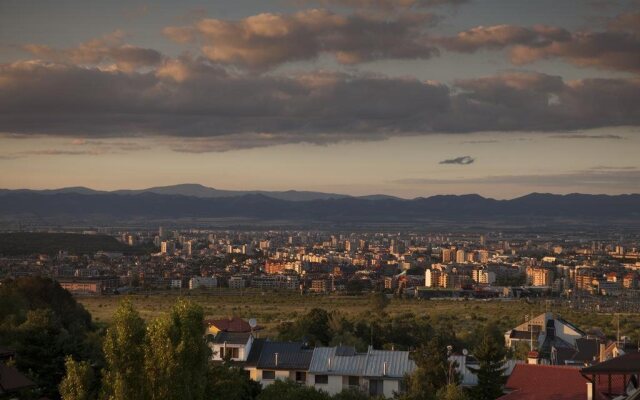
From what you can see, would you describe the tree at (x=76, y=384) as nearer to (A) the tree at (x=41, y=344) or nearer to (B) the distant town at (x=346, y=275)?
(A) the tree at (x=41, y=344)

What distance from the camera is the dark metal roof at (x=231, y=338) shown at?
39.4 metres

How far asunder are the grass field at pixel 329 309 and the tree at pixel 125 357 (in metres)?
34.4

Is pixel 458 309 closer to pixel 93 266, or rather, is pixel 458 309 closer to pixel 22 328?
pixel 22 328

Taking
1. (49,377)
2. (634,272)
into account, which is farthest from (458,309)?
(634,272)

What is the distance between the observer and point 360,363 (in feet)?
121

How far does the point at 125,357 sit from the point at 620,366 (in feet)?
36.7

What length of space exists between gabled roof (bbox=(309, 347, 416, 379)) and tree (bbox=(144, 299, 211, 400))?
14.5m

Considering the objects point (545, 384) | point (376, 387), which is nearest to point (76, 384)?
point (545, 384)

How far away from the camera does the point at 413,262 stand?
188625mm

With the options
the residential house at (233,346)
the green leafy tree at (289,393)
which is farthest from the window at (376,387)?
the green leafy tree at (289,393)

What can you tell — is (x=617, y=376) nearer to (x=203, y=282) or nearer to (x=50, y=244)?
(x=203, y=282)

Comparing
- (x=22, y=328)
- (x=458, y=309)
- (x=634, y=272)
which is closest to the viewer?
(x=22, y=328)

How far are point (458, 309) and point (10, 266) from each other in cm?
6450

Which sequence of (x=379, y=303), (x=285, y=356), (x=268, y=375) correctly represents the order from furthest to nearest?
(x=379, y=303) → (x=285, y=356) → (x=268, y=375)
